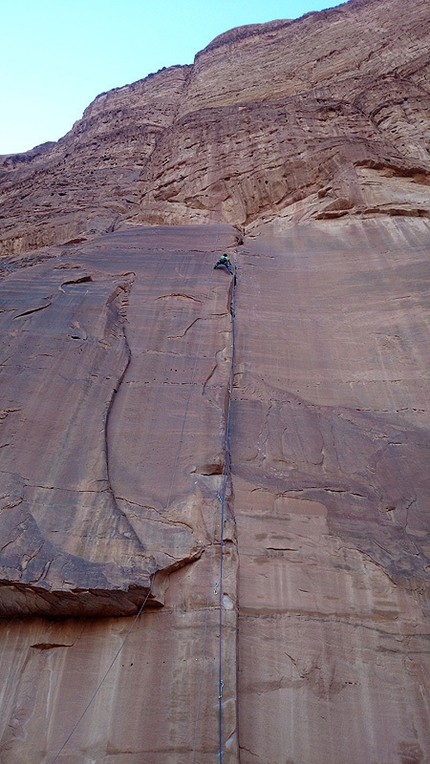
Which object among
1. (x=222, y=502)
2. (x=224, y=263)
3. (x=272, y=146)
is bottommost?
(x=222, y=502)

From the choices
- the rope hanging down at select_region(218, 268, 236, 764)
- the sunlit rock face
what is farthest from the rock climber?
the rope hanging down at select_region(218, 268, 236, 764)

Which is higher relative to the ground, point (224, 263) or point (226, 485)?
point (224, 263)

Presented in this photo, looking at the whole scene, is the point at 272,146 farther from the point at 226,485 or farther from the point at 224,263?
the point at 226,485

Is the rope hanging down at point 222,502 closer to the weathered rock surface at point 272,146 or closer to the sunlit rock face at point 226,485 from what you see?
the sunlit rock face at point 226,485

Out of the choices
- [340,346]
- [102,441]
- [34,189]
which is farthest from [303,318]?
[34,189]

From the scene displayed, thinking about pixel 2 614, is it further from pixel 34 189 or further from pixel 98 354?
pixel 34 189

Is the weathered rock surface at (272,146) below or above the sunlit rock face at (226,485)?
above

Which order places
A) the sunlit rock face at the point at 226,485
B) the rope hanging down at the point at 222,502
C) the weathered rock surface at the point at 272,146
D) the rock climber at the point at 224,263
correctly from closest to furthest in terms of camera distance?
the rope hanging down at the point at 222,502
the sunlit rock face at the point at 226,485
the rock climber at the point at 224,263
the weathered rock surface at the point at 272,146

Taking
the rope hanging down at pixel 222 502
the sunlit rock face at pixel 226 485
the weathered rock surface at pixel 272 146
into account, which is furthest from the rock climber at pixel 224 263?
the weathered rock surface at pixel 272 146

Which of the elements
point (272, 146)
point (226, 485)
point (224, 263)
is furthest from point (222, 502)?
point (272, 146)

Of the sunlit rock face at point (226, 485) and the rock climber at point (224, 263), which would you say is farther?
the rock climber at point (224, 263)
